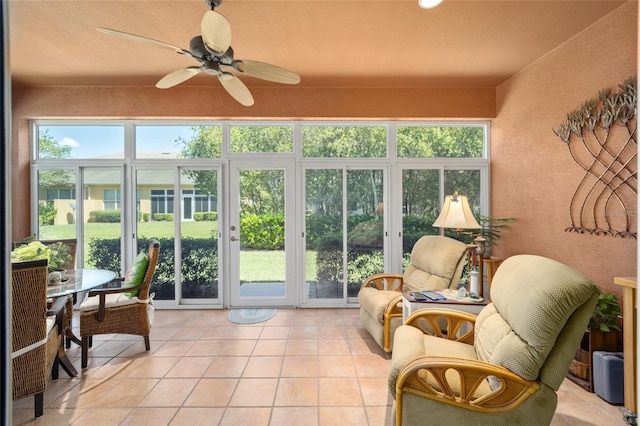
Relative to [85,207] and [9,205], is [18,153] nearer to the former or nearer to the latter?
[85,207]

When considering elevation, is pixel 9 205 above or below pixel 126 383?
above

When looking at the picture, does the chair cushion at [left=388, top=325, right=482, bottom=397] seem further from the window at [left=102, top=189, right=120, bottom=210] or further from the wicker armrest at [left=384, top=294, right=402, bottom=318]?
the window at [left=102, top=189, right=120, bottom=210]

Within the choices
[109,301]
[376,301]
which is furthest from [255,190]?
[376,301]

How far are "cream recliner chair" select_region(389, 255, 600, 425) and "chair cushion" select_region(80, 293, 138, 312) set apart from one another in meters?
2.49

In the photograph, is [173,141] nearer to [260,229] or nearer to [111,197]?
[111,197]

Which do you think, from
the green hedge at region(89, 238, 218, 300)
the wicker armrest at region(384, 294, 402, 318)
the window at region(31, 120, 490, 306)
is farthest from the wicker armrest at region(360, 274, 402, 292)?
the green hedge at region(89, 238, 218, 300)

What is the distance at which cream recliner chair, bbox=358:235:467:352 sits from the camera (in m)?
2.80

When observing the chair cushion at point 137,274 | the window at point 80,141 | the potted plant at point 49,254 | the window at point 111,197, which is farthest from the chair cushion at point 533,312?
the window at point 80,141

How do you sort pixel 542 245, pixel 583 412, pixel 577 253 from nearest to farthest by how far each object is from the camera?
pixel 583 412, pixel 577 253, pixel 542 245

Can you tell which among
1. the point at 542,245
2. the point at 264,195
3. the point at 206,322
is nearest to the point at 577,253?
the point at 542,245

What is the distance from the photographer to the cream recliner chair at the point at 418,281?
110 inches

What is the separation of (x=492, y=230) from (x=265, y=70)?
10.7 ft

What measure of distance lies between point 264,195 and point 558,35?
3538 millimetres

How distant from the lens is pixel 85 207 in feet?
13.8
